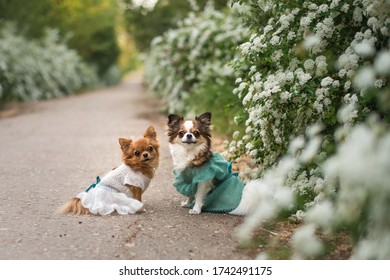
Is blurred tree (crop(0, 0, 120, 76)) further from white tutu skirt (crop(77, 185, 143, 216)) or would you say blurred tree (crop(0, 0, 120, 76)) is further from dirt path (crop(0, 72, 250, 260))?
white tutu skirt (crop(77, 185, 143, 216))

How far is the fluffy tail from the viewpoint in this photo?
5305 millimetres

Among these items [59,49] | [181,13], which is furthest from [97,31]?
[181,13]

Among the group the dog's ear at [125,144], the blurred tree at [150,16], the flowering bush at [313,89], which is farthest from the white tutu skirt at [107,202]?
the blurred tree at [150,16]

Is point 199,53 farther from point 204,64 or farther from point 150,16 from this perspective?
point 150,16

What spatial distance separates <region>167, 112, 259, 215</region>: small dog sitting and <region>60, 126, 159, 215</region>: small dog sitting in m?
Result: 0.29

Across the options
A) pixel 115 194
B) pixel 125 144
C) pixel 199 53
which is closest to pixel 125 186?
pixel 115 194

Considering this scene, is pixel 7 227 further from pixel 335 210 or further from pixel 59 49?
pixel 59 49

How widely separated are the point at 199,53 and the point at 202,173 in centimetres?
703

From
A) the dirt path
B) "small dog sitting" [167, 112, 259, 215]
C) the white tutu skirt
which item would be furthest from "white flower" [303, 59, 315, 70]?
the white tutu skirt

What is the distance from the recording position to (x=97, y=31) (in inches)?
1494

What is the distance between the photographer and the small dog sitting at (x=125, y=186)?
5328 millimetres

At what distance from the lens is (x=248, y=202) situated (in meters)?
5.34

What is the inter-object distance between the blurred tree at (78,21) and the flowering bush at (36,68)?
910 mm
